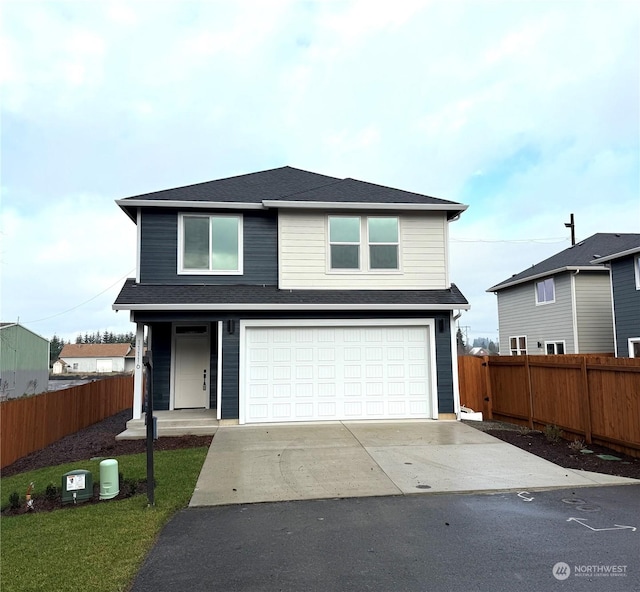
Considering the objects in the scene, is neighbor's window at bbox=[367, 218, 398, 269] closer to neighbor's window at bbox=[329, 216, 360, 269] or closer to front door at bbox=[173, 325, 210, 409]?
neighbor's window at bbox=[329, 216, 360, 269]

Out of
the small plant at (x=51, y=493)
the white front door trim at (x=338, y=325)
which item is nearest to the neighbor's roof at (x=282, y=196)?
the white front door trim at (x=338, y=325)

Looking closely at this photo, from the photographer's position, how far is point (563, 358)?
9.36m

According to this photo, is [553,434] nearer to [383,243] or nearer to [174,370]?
[383,243]

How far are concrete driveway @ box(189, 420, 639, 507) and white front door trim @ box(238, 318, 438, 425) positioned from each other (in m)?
1.08

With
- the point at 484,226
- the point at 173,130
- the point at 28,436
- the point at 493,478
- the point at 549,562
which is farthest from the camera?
the point at 484,226

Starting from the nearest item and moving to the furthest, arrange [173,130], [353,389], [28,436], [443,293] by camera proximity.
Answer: [28,436]
[353,389]
[443,293]
[173,130]

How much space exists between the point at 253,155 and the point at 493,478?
57.8 ft

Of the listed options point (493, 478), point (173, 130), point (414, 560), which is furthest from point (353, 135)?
point (414, 560)

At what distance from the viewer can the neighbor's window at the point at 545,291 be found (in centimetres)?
2019

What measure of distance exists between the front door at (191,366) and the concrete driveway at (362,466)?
91.0 inches

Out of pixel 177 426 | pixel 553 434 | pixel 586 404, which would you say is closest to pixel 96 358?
pixel 177 426

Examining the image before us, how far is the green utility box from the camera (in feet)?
18.3

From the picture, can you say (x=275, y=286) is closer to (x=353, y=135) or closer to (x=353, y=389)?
(x=353, y=389)

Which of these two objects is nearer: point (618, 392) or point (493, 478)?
point (493, 478)
